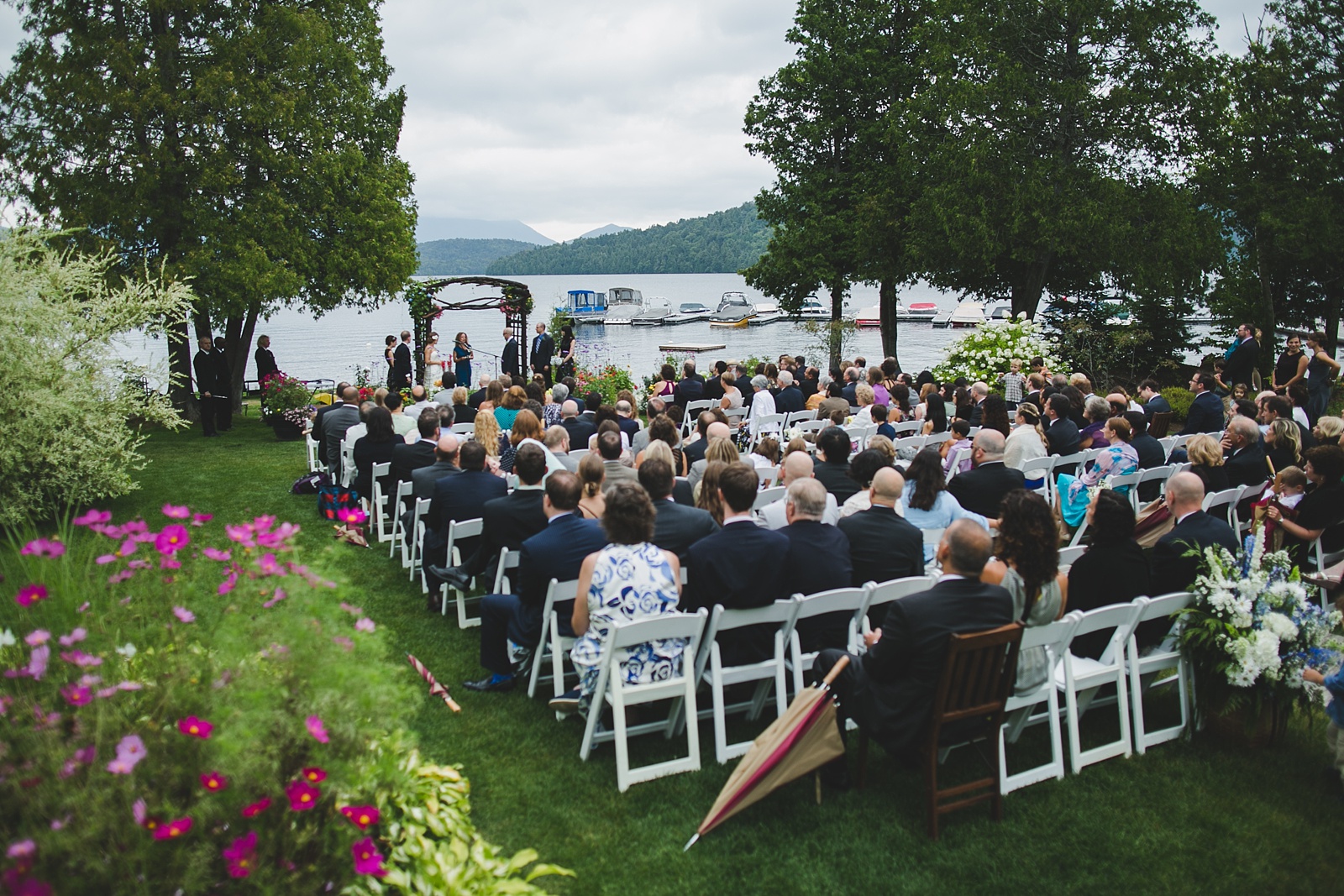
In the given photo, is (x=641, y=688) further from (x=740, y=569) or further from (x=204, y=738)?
(x=204, y=738)

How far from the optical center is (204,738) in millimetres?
2463

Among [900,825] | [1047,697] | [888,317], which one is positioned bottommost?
[900,825]

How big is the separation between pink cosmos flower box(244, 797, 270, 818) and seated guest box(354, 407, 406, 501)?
18.6ft

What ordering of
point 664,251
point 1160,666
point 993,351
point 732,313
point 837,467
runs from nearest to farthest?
point 1160,666, point 837,467, point 993,351, point 732,313, point 664,251

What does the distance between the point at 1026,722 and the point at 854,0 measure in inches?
896

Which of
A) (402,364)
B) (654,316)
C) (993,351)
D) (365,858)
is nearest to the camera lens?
(365,858)

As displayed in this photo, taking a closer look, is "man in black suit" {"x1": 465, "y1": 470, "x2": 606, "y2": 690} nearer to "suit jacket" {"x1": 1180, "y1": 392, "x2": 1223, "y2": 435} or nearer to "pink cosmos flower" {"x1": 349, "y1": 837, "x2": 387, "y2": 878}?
"pink cosmos flower" {"x1": 349, "y1": 837, "x2": 387, "y2": 878}

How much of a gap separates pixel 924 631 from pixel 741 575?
3.22 ft

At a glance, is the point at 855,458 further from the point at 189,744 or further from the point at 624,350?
the point at 624,350

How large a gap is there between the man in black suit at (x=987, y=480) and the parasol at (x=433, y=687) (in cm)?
383

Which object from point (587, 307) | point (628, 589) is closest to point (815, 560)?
point (628, 589)

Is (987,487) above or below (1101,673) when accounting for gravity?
above

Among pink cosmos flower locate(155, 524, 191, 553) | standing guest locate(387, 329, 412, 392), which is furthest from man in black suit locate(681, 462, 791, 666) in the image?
standing guest locate(387, 329, 412, 392)

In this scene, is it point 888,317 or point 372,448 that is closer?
point 372,448
